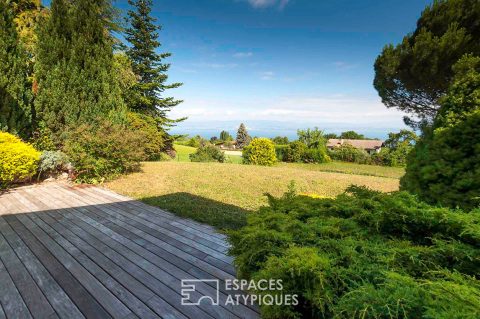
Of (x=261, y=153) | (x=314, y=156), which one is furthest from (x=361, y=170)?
(x=261, y=153)

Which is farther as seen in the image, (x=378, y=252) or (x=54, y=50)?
(x=54, y=50)

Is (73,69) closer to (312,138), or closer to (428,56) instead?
(428,56)

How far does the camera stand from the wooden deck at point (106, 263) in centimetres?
207

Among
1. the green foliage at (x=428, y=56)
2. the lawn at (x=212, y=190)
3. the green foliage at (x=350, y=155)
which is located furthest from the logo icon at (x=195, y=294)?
the green foliage at (x=350, y=155)

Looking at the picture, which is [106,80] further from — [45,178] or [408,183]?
[408,183]

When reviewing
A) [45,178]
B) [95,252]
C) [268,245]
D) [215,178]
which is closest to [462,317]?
[268,245]

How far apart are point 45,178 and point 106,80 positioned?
402cm

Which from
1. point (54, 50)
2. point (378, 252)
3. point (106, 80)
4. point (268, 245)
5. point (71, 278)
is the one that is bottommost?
point (71, 278)

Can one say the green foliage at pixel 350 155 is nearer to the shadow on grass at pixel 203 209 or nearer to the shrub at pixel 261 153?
the shrub at pixel 261 153

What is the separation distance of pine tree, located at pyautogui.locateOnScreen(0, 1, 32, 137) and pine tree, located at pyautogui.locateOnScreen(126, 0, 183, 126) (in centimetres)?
1008

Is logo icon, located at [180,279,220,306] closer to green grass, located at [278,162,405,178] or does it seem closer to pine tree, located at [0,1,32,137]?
pine tree, located at [0,1,32,137]

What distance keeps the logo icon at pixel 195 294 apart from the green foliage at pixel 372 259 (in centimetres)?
48

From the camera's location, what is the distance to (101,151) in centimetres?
675

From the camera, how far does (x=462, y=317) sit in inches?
31.8
